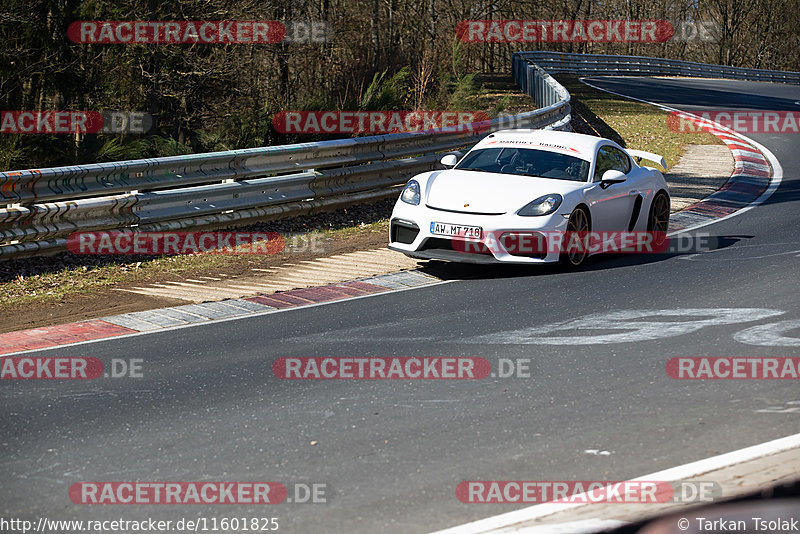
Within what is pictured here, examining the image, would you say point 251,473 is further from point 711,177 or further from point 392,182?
point 711,177

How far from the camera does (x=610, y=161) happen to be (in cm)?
1103

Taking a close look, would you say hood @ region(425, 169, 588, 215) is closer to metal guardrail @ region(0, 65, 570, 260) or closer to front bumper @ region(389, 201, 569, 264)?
front bumper @ region(389, 201, 569, 264)

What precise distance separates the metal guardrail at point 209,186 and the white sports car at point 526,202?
2468 mm

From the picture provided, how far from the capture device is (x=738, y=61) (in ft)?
236

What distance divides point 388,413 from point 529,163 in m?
5.63

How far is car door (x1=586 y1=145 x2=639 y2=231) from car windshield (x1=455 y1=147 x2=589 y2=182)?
216mm

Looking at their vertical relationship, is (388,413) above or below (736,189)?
below

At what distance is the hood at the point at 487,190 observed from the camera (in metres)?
9.70

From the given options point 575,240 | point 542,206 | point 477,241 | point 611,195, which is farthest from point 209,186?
point 611,195

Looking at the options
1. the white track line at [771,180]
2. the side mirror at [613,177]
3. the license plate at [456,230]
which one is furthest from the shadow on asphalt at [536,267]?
the white track line at [771,180]

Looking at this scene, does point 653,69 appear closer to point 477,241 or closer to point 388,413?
point 477,241

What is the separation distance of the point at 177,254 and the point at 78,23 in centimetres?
1171

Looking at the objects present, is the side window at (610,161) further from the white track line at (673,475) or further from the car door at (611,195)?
the white track line at (673,475)

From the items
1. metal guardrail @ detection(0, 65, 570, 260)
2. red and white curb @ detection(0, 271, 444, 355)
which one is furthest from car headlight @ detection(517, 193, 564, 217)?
metal guardrail @ detection(0, 65, 570, 260)
